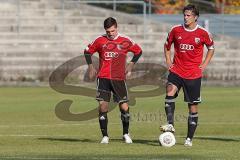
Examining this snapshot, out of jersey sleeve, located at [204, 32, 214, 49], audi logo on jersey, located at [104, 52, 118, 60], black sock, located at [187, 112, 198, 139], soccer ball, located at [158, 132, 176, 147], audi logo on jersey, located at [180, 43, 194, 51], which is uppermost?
jersey sleeve, located at [204, 32, 214, 49]

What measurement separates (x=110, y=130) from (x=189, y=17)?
5.03 m

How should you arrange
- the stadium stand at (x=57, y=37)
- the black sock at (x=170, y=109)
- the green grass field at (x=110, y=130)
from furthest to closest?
1. the stadium stand at (x=57, y=37)
2. the black sock at (x=170, y=109)
3. the green grass field at (x=110, y=130)

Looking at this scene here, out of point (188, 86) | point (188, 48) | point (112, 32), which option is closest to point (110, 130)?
point (112, 32)

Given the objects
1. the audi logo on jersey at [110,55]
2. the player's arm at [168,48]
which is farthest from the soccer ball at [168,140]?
the audi logo on jersey at [110,55]

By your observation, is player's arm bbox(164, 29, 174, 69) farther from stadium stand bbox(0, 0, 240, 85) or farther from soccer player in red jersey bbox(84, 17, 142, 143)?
stadium stand bbox(0, 0, 240, 85)

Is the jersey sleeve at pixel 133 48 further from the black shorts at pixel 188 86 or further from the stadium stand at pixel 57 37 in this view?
the stadium stand at pixel 57 37

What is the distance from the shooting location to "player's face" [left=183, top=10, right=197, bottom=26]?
15383mm

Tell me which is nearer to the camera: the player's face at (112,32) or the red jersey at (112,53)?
the player's face at (112,32)

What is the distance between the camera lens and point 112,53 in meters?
16.2

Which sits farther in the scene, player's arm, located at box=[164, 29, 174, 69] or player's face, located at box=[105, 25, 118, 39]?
player's face, located at box=[105, 25, 118, 39]

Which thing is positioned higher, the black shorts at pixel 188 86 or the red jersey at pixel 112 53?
the red jersey at pixel 112 53

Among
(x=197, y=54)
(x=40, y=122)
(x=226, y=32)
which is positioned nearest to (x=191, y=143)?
(x=197, y=54)

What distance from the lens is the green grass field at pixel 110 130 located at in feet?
45.9

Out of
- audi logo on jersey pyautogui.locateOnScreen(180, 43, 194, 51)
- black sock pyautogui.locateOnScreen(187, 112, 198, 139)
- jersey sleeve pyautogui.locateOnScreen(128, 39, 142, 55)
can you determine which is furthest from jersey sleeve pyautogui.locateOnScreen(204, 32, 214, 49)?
jersey sleeve pyautogui.locateOnScreen(128, 39, 142, 55)
